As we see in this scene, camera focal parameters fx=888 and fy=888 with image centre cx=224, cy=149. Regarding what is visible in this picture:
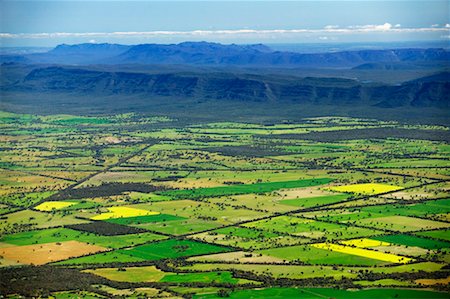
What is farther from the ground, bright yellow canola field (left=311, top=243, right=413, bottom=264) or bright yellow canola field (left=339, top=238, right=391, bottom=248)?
bright yellow canola field (left=311, top=243, right=413, bottom=264)

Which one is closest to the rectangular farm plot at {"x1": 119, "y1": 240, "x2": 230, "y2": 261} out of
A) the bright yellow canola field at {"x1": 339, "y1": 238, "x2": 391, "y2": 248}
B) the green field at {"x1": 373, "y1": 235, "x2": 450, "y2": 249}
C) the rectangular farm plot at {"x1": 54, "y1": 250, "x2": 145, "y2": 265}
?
the rectangular farm plot at {"x1": 54, "y1": 250, "x2": 145, "y2": 265}

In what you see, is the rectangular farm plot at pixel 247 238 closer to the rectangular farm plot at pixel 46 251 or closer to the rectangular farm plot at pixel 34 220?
the rectangular farm plot at pixel 46 251

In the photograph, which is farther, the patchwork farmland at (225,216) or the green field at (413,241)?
the green field at (413,241)

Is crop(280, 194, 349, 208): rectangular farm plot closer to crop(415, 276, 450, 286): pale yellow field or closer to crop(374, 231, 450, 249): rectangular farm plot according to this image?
crop(374, 231, 450, 249): rectangular farm plot

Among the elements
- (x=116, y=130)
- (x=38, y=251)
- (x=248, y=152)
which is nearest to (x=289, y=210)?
(x=38, y=251)

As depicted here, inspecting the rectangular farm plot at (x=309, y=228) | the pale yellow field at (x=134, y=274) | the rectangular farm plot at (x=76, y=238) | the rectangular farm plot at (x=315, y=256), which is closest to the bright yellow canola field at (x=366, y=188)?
the rectangular farm plot at (x=309, y=228)

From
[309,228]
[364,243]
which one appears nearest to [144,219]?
[309,228]

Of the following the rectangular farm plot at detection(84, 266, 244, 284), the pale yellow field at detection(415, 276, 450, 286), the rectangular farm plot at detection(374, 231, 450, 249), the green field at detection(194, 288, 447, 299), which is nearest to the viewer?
the green field at detection(194, 288, 447, 299)
